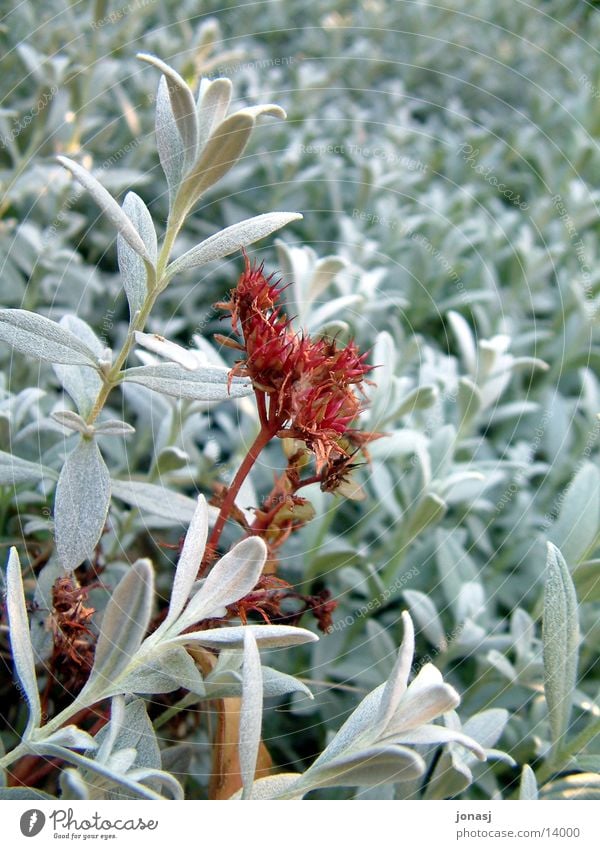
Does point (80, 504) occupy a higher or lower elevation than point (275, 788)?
higher

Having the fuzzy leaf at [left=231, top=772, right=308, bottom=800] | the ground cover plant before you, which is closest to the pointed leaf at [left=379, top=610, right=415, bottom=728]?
the ground cover plant

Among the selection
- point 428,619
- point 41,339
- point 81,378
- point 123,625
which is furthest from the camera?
point 428,619

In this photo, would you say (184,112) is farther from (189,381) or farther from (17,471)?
(17,471)

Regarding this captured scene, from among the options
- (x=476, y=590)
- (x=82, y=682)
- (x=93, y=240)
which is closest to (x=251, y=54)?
(x=93, y=240)

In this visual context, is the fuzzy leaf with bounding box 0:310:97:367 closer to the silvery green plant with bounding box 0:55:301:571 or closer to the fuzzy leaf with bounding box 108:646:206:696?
the silvery green plant with bounding box 0:55:301:571

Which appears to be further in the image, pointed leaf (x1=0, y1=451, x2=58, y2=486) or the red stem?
pointed leaf (x1=0, y1=451, x2=58, y2=486)

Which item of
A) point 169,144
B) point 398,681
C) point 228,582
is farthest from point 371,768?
point 169,144
